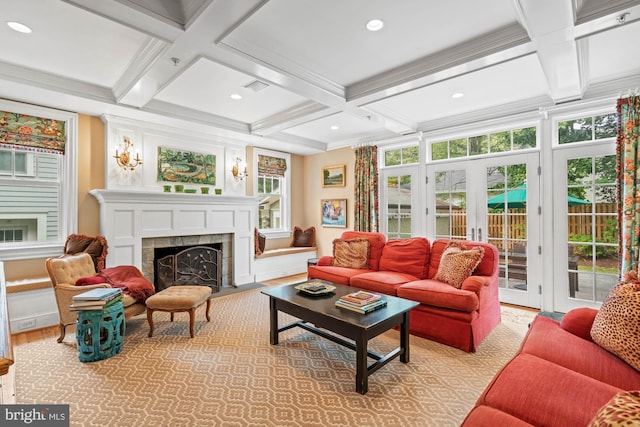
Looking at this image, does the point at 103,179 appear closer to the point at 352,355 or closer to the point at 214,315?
the point at 214,315

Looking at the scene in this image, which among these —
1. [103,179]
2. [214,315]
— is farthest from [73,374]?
[103,179]

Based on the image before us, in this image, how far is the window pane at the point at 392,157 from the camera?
18.4ft

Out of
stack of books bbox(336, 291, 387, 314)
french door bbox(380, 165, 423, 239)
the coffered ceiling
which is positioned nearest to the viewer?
the coffered ceiling

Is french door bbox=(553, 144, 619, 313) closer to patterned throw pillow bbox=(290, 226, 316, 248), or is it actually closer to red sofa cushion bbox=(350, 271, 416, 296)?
red sofa cushion bbox=(350, 271, 416, 296)

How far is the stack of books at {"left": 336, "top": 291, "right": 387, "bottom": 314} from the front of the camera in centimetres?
251

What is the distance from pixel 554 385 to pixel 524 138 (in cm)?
376

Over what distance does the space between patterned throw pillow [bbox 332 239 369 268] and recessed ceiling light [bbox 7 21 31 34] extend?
381 centimetres

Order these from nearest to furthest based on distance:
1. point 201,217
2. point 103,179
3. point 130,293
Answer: point 130,293
point 103,179
point 201,217

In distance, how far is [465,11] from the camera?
2.28 meters

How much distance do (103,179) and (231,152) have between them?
1.97m

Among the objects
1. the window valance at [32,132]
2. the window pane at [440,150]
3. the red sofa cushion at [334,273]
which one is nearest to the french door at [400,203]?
the window pane at [440,150]

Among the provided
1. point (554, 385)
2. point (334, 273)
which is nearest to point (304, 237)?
point (334, 273)

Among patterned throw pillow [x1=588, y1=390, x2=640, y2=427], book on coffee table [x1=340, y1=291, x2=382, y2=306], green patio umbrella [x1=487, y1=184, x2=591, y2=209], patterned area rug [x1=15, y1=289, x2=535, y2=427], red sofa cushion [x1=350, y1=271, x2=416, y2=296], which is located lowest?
patterned area rug [x1=15, y1=289, x2=535, y2=427]

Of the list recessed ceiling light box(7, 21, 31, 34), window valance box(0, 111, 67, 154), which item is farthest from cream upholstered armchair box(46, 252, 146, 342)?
recessed ceiling light box(7, 21, 31, 34)
